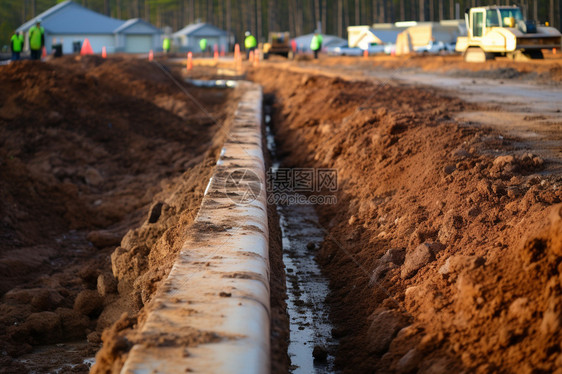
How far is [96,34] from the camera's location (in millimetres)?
55031

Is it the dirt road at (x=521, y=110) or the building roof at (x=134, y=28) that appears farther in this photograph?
the building roof at (x=134, y=28)

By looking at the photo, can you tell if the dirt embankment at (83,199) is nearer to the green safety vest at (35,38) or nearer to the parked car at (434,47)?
the green safety vest at (35,38)

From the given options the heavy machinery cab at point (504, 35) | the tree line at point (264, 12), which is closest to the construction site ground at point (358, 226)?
the heavy machinery cab at point (504, 35)

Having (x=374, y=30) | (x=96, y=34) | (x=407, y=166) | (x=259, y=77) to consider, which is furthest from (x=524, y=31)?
(x=96, y=34)

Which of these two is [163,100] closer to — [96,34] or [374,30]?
[374,30]

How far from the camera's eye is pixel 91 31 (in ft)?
179

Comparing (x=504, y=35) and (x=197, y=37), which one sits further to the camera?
(x=197, y=37)

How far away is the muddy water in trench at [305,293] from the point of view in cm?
408

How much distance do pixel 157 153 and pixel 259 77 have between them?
13.0 m

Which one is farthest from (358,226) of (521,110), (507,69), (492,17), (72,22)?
(72,22)

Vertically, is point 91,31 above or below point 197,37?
below

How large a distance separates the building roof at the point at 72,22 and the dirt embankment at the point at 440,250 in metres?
49.6

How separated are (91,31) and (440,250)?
5446cm

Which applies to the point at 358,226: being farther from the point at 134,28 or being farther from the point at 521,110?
the point at 134,28
